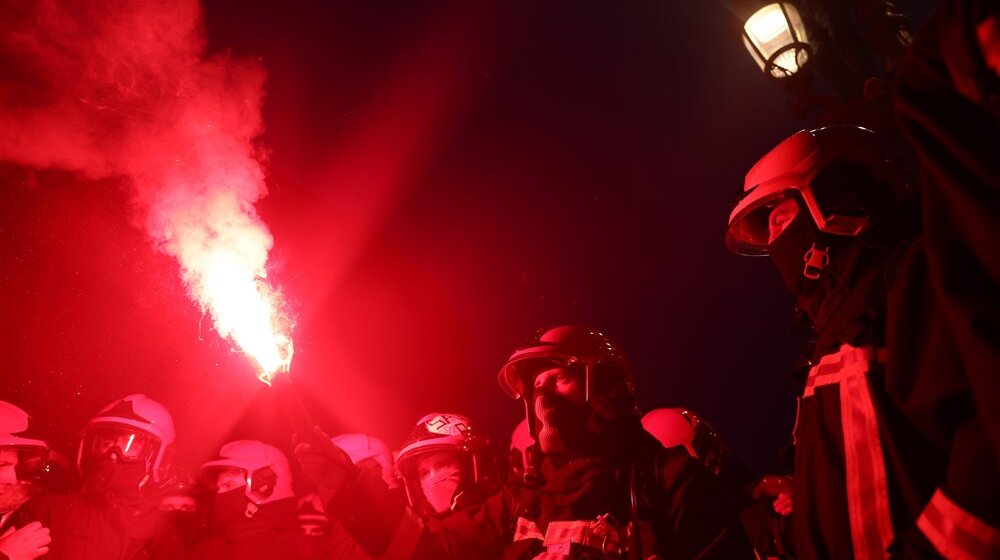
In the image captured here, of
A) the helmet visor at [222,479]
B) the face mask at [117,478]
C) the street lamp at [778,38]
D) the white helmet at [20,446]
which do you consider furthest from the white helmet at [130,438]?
the street lamp at [778,38]

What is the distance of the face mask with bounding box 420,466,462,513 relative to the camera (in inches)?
Answer: 303

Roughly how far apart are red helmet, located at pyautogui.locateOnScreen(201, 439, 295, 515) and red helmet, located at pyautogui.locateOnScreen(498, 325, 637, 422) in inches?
225

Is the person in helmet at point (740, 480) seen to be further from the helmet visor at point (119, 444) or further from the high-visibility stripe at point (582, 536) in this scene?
the helmet visor at point (119, 444)

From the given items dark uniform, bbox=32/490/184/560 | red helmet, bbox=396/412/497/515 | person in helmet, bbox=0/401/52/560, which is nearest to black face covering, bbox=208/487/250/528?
dark uniform, bbox=32/490/184/560

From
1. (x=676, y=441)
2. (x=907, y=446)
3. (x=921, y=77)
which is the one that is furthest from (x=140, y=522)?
(x=921, y=77)

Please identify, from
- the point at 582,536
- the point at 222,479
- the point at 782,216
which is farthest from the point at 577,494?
the point at 222,479

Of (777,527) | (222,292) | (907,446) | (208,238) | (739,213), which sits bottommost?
(777,527)

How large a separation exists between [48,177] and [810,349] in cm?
1433

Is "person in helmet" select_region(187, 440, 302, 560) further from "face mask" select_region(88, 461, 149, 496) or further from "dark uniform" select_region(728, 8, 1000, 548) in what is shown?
"dark uniform" select_region(728, 8, 1000, 548)

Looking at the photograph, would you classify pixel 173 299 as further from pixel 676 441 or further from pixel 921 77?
pixel 921 77

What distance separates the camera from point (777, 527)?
4.65 meters

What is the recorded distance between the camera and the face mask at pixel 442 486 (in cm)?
771

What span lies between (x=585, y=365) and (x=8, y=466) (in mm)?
8321

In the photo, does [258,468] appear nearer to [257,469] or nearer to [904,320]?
[257,469]
